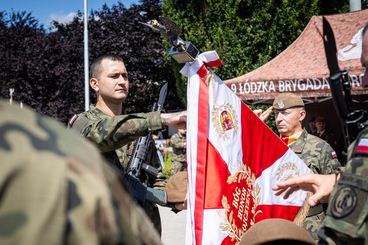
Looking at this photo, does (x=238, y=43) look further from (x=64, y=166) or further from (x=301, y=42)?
(x=64, y=166)

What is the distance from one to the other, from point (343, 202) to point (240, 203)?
1.39m

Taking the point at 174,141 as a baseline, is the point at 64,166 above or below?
above

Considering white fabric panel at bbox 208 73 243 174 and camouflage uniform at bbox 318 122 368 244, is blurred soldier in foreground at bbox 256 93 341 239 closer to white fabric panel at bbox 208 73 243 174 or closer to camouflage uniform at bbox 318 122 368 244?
white fabric panel at bbox 208 73 243 174

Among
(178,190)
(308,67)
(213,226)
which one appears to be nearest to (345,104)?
(213,226)

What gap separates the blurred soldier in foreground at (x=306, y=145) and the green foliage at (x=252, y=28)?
25.4 ft

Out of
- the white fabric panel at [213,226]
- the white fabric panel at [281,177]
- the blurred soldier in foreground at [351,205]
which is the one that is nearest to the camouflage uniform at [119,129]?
the white fabric panel at [213,226]

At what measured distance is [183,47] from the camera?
9.91ft

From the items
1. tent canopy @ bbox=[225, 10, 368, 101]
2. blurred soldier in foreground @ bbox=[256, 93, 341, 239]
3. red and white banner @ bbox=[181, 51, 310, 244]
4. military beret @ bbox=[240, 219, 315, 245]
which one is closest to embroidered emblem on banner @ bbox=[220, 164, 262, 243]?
red and white banner @ bbox=[181, 51, 310, 244]

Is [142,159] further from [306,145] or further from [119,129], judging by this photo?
[306,145]

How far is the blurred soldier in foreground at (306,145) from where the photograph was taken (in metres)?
3.83

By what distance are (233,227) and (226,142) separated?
1.62 ft

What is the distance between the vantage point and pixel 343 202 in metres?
1.76

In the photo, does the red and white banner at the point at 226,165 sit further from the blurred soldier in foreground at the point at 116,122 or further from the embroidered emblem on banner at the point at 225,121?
the blurred soldier in foreground at the point at 116,122

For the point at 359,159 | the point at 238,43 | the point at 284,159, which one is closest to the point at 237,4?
the point at 238,43
